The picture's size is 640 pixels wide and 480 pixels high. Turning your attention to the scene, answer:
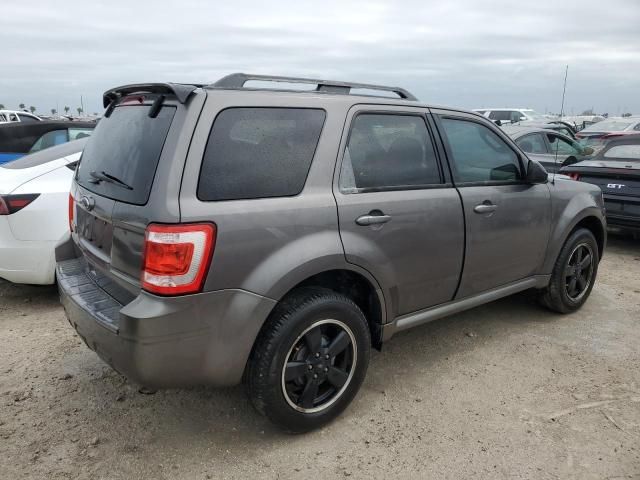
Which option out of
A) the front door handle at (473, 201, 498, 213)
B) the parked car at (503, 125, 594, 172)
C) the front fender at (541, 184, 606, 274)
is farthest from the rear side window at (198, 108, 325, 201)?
the parked car at (503, 125, 594, 172)

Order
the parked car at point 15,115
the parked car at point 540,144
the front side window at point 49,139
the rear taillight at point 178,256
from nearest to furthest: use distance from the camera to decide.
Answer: the rear taillight at point 178,256 < the front side window at point 49,139 < the parked car at point 540,144 < the parked car at point 15,115

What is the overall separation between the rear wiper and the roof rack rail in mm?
651

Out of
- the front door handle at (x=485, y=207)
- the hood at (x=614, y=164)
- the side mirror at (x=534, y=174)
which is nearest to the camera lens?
the front door handle at (x=485, y=207)

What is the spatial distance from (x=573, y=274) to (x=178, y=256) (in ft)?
11.6

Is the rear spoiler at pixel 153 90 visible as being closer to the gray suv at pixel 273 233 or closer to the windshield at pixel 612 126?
the gray suv at pixel 273 233

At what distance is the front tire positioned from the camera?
2.60 metres

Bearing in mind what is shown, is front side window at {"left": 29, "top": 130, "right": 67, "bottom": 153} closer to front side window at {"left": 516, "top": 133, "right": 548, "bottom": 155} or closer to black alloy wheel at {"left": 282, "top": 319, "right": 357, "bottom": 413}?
black alloy wheel at {"left": 282, "top": 319, "right": 357, "bottom": 413}

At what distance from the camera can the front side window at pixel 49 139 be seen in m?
6.41

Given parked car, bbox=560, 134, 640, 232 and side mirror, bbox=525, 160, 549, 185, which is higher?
side mirror, bbox=525, 160, 549, 185

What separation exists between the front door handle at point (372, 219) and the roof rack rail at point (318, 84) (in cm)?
75

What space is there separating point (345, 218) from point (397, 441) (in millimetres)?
1224

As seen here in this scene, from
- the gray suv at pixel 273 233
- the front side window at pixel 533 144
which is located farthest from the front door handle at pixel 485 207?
the front side window at pixel 533 144

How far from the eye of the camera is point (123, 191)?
2.57 meters

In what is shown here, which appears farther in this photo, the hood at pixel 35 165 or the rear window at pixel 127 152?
the hood at pixel 35 165
